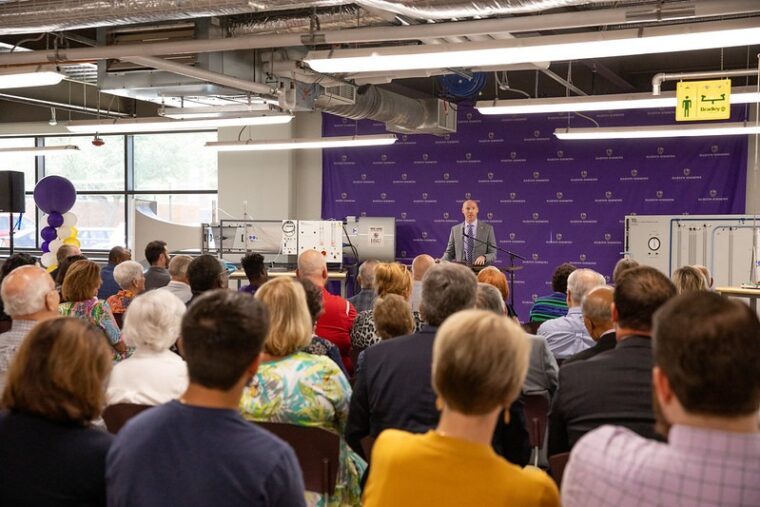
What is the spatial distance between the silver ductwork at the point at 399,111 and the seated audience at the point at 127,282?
164 inches

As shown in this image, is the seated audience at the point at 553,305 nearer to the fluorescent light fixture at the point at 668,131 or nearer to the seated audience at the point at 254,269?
the seated audience at the point at 254,269

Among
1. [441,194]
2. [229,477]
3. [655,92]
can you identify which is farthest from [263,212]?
[229,477]

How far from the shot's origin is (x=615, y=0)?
5.80 meters

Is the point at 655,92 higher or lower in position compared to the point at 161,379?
higher

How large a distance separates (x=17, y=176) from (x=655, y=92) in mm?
9324

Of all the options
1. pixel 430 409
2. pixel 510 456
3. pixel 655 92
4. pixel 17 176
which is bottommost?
pixel 510 456

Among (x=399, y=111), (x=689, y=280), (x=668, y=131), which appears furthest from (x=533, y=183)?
(x=689, y=280)

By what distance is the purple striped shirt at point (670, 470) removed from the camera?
4.48ft

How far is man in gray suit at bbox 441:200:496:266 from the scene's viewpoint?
10.6m

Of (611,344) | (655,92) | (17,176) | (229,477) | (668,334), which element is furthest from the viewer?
(17,176)

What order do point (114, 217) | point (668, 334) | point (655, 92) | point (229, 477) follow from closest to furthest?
point (668, 334), point (229, 477), point (655, 92), point (114, 217)

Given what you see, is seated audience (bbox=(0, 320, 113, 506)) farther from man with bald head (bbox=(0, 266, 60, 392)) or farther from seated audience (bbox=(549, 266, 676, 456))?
man with bald head (bbox=(0, 266, 60, 392))

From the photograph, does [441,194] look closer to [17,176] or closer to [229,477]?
[17,176]

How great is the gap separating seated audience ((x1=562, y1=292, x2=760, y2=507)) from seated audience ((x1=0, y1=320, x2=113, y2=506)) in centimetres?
120
